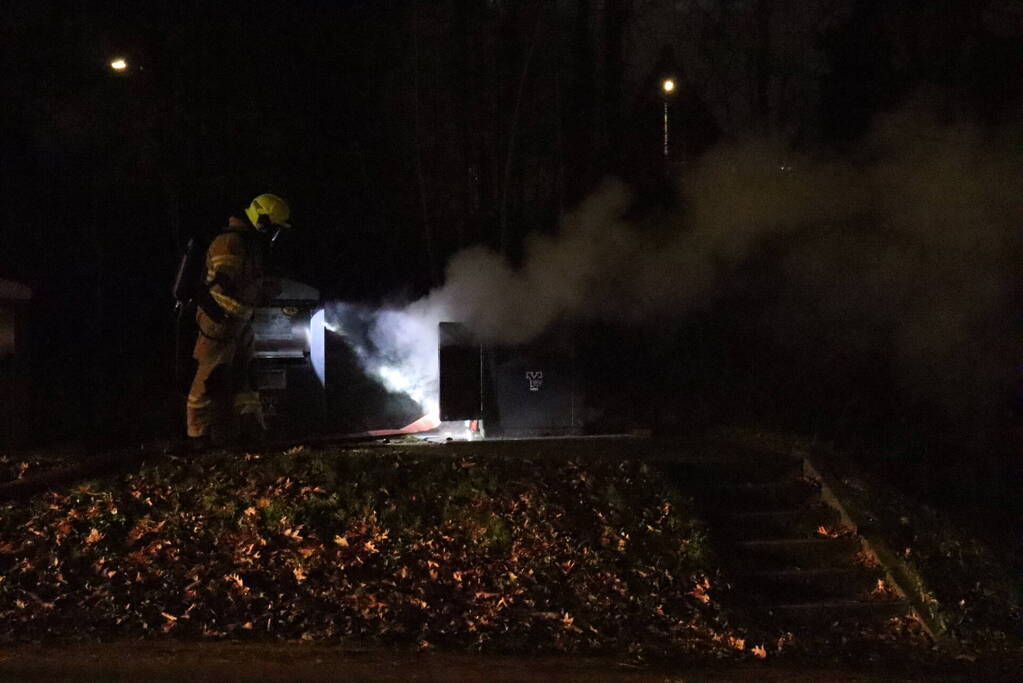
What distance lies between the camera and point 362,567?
20.6 ft

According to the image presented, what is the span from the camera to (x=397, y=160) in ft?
56.6

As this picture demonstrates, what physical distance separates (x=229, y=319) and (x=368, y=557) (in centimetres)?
304

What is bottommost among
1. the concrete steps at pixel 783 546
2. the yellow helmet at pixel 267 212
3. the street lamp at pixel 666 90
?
the concrete steps at pixel 783 546

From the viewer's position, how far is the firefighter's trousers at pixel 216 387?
331 inches

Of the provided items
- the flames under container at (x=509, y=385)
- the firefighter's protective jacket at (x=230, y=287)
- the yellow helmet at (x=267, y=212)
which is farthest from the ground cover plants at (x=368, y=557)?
the flames under container at (x=509, y=385)

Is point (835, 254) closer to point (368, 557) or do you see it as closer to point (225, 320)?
point (225, 320)

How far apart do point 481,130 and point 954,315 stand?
30.3 feet

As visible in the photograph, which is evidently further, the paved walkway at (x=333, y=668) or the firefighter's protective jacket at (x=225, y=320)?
the firefighter's protective jacket at (x=225, y=320)

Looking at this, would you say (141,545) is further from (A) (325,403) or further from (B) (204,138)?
(B) (204,138)

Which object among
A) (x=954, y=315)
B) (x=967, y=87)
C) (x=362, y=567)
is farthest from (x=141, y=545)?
(x=967, y=87)

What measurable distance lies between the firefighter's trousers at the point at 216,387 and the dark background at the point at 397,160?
368 centimetres

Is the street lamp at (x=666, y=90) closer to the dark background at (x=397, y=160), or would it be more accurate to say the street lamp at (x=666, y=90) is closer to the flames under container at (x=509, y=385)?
the dark background at (x=397, y=160)

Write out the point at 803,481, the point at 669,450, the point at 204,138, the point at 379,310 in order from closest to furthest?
the point at 803,481 < the point at 669,450 < the point at 204,138 < the point at 379,310

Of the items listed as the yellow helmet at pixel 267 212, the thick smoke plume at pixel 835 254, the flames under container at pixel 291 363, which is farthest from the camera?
the flames under container at pixel 291 363
